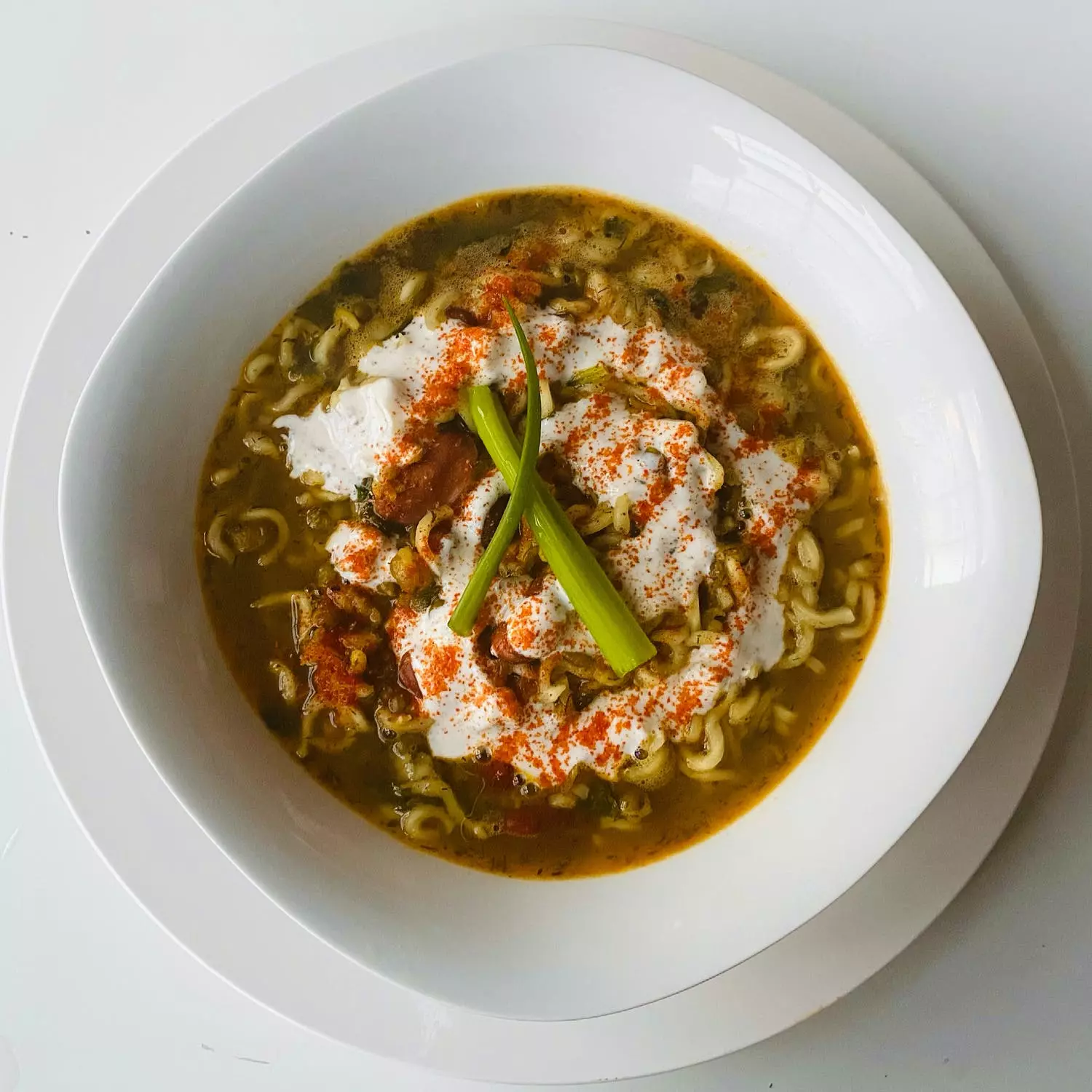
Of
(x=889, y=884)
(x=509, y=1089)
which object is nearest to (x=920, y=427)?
(x=889, y=884)

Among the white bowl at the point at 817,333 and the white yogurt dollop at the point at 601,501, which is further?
the white yogurt dollop at the point at 601,501

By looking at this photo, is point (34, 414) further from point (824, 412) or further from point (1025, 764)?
point (1025, 764)

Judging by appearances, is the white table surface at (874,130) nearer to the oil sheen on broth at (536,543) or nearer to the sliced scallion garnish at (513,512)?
the oil sheen on broth at (536,543)

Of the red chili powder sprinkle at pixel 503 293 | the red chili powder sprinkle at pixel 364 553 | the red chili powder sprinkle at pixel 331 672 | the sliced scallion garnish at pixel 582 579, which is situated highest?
the red chili powder sprinkle at pixel 503 293

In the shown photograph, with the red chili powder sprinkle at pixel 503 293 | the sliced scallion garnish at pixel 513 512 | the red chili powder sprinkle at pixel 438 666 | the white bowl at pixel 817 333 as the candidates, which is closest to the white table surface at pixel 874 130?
the white bowl at pixel 817 333

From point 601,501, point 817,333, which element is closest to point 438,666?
point 601,501

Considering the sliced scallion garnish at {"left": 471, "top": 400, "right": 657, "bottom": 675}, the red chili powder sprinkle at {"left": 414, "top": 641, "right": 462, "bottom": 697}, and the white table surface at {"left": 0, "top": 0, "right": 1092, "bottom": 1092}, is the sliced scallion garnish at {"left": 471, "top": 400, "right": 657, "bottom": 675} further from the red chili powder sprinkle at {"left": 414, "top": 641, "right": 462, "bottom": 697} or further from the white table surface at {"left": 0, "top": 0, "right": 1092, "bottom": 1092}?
the white table surface at {"left": 0, "top": 0, "right": 1092, "bottom": 1092}
